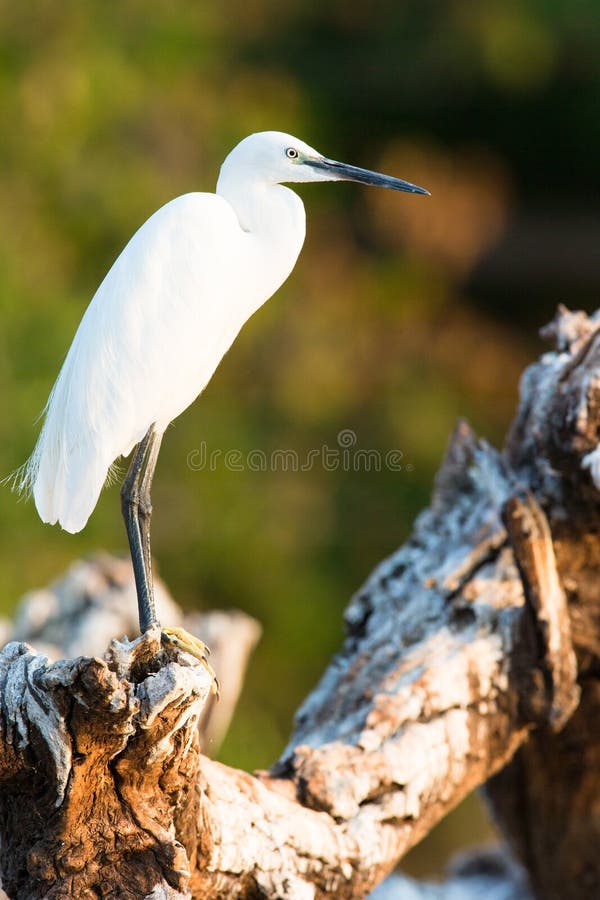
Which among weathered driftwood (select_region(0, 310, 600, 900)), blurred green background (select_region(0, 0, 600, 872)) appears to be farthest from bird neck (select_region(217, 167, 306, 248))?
blurred green background (select_region(0, 0, 600, 872))

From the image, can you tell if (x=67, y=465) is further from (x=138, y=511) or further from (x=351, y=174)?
(x=351, y=174)

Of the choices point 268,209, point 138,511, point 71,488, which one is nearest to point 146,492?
point 138,511

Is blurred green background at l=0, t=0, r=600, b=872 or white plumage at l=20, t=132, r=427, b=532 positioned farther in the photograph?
blurred green background at l=0, t=0, r=600, b=872

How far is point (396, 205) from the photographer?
180 inches

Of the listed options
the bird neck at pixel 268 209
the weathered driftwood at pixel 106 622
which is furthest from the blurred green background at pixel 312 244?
the bird neck at pixel 268 209

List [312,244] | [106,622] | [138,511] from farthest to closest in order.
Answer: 1. [312,244]
2. [106,622]
3. [138,511]

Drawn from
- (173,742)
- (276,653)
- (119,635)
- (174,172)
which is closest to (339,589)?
(276,653)

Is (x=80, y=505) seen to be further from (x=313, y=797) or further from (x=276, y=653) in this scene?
(x=276, y=653)

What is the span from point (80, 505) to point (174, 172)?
2.69 metres

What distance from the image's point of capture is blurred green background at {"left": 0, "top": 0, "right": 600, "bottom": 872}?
356cm

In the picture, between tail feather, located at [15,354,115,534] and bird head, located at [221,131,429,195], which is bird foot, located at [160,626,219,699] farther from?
bird head, located at [221,131,429,195]

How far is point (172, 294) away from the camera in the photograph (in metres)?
1.32

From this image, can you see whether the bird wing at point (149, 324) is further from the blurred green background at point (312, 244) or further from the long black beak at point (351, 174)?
the blurred green background at point (312, 244)

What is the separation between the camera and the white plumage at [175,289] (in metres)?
1.31
